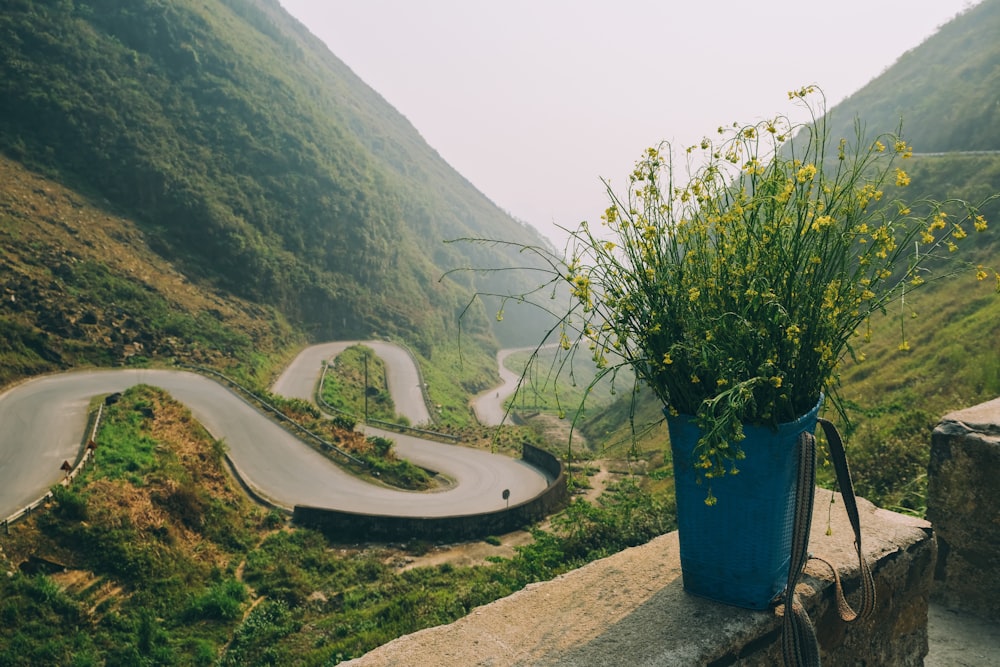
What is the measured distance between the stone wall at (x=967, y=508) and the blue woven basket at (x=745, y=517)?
89.4 inches

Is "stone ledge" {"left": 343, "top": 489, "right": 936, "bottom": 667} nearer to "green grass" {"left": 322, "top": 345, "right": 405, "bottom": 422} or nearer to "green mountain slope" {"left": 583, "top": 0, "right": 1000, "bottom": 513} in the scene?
"green mountain slope" {"left": 583, "top": 0, "right": 1000, "bottom": 513}

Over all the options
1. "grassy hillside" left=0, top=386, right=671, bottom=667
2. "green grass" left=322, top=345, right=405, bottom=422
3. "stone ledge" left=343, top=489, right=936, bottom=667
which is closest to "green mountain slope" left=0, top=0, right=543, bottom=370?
"green grass" left=322, top=345, right=405, bottom=422

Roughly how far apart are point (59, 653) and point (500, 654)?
40.9 feet

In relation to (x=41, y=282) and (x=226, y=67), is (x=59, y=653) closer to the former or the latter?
(x=41, y=282)

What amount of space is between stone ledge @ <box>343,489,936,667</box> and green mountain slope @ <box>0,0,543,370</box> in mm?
51424

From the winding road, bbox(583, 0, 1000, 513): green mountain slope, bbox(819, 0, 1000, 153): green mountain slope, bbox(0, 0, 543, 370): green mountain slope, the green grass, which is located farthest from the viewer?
bbox(0, 0, 543, 370): green mountain slope

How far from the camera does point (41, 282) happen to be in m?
32.4

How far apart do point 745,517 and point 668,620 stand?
1.56ft

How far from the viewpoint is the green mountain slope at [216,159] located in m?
48.6

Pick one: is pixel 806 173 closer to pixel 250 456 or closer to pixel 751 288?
pixel 751 288

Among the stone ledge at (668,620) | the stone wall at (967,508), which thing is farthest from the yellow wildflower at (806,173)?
the stone wall at (967,508)

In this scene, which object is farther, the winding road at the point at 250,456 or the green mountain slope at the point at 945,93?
the green mountain slope at the point at 945,93

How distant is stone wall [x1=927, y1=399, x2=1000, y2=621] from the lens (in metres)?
3.68

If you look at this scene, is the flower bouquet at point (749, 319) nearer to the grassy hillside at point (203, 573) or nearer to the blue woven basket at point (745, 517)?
the blue woven basket at point (745, 517)
